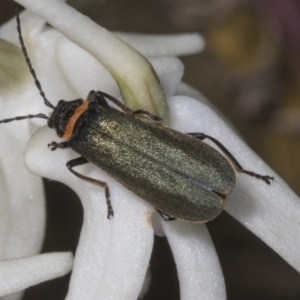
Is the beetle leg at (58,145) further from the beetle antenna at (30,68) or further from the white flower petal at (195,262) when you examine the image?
the white flower petal at (195,262)

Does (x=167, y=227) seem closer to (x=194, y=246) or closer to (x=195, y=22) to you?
(x=194, y=246)

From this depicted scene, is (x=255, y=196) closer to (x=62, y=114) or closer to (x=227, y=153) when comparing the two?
(x=227, y=153)

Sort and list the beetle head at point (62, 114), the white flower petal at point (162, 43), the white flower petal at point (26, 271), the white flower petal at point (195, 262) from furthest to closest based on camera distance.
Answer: the white flower petal at point (162, 43) → the beetle head at point (62, 114) → the white flower petal at point (195, 262) → the white flower petal at point (26, 271)

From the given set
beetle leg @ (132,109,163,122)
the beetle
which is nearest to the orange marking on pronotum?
the beetle

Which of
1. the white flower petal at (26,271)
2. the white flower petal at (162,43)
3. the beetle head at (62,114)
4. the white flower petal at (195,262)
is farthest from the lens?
the white flower petal at (162,43)

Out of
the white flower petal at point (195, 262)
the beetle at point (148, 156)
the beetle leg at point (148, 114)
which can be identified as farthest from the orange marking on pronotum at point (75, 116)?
the white flower petal at point (195, 262)

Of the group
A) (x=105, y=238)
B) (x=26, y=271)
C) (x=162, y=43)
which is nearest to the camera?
(x=26, y=271)

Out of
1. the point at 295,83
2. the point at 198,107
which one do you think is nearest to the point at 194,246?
the point at 198,107

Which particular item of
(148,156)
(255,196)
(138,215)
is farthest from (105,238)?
(255,196)
